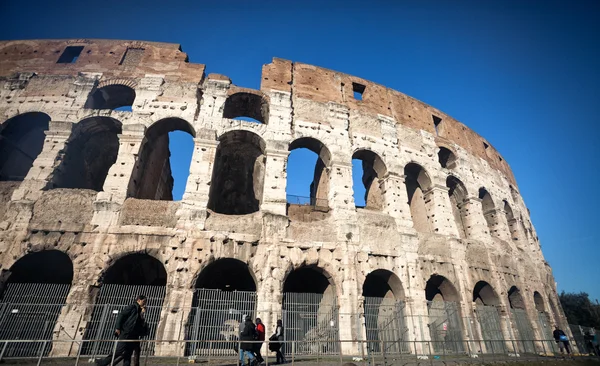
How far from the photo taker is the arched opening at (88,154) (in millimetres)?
10305

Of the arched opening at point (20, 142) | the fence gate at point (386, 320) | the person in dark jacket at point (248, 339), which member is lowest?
the person in dark jacket at point (248, 339)

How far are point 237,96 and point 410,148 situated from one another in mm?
7984

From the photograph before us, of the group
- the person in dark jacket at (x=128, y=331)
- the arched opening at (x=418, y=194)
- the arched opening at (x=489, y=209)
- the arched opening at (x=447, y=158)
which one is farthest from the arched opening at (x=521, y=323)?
the person in dark jacket at (x=128, y=331)

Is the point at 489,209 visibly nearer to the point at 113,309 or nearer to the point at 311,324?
the point at 311,324

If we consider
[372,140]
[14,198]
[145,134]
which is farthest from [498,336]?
[14,198]

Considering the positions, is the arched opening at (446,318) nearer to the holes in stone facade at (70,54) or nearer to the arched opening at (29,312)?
the arched opening at (29,312)

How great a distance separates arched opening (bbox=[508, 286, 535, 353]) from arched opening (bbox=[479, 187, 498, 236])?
10.3 feet

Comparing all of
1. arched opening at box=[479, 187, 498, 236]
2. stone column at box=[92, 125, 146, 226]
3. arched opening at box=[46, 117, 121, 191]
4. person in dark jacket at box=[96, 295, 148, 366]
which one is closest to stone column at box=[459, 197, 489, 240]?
arched opening at box=[479, 187, 498, 236]

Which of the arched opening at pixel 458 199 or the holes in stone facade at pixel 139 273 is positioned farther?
the arched opening at pixel 458 199

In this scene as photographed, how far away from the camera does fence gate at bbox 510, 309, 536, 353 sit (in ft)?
38.9

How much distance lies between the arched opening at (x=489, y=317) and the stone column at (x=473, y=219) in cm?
210

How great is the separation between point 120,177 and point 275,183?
16.5ft

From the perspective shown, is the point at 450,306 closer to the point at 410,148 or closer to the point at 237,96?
the point at 410,148

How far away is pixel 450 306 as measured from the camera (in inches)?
428
